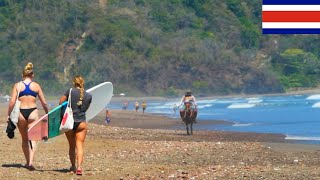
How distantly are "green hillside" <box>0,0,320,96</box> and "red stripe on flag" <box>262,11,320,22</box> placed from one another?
287 feet

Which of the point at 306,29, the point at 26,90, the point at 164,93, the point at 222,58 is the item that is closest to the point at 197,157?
the point at 26,90

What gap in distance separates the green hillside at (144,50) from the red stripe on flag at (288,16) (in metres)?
87.6

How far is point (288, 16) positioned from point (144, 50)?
323 ft

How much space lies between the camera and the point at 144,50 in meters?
102

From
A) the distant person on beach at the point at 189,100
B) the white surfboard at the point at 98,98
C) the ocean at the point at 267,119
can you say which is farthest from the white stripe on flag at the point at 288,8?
the ocean at the point at 267,119

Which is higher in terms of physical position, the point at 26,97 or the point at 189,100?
the point at 26,97

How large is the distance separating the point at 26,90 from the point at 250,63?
327 ft

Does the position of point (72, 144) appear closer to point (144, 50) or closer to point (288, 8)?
point (288, 8)

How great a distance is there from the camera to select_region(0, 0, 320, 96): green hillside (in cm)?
9788

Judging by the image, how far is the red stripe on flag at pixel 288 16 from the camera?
3.76m

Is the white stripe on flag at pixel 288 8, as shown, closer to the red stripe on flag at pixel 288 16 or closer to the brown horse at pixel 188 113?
the red stripe on flag at pixel 288 16

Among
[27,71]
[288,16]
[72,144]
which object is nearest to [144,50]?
[72,144]

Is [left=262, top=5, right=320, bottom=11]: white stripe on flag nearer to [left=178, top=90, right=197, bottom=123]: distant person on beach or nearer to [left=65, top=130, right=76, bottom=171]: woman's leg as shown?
[left=65, top=130, right=76, bottom=171]: woman's leg

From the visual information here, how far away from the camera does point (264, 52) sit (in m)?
118
